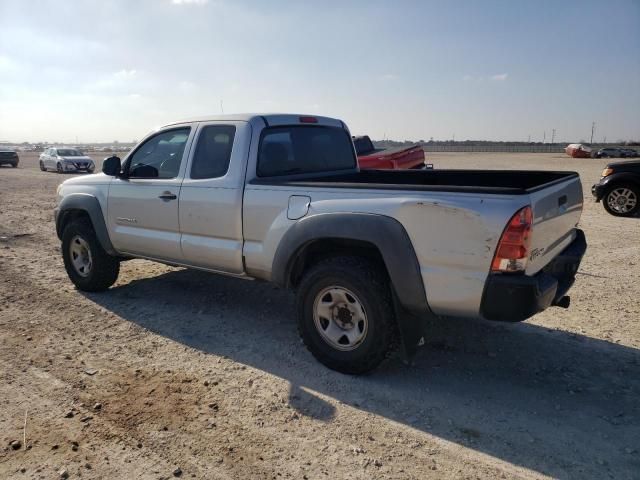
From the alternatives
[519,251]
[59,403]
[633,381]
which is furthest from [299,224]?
[633,381]

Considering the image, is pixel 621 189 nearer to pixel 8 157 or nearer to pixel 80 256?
pixel 80 256

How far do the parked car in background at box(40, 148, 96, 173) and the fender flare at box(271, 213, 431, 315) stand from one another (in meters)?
27.8

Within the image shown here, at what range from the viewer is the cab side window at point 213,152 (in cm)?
441

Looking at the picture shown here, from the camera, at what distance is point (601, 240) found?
26.4 feet

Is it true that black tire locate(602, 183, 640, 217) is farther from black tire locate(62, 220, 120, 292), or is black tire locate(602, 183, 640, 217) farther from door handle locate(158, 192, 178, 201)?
black tire locate(62, 220, 120, 292)

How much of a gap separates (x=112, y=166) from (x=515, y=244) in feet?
13.5

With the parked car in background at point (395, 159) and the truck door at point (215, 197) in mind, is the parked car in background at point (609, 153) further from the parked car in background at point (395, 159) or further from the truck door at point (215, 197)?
the truck door at point (215, 197)

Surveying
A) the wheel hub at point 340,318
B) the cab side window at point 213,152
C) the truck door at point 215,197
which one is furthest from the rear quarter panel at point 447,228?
the cab side window at point 213,152

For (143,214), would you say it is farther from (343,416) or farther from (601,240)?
(601,240)

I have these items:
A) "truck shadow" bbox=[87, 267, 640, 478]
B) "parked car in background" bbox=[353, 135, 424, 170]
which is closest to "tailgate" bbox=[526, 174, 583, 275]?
"truck shadow" bbox=[87, 267, 640, 478]

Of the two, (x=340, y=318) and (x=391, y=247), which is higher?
(x=391, y=247)

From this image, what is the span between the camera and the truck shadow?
289 centimetres

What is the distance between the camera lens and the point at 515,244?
2906 mm

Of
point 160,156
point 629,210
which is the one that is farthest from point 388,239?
point 629,210
